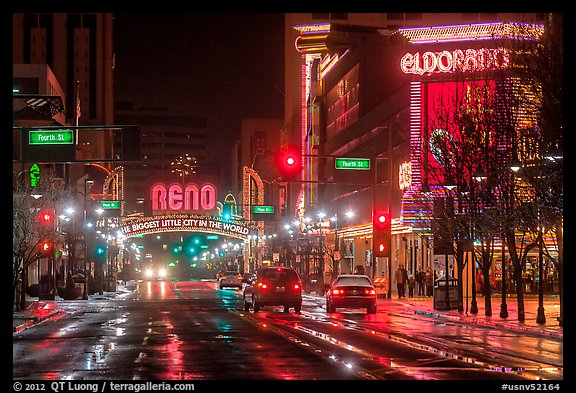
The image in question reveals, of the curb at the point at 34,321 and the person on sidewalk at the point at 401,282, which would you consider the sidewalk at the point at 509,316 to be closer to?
the person on sidewalk at the point at 401,282

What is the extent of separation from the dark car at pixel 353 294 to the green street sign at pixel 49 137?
572 inches

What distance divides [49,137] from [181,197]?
109 m

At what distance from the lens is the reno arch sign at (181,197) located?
5694 inches

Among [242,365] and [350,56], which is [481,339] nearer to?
[242,365]

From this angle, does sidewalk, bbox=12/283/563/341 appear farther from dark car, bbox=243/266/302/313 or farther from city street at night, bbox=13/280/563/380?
dark car, bbox=243/266/302/313

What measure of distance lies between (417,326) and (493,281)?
3084 cm

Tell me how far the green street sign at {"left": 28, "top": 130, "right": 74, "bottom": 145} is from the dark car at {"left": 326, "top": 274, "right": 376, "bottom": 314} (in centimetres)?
1453

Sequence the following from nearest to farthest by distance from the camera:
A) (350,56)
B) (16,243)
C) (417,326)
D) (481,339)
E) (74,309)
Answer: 1. (481,339)
2. (417,326)
3. (16,243)
4. (74,309)
5. (350,56)

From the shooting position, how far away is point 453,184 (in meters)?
41.8

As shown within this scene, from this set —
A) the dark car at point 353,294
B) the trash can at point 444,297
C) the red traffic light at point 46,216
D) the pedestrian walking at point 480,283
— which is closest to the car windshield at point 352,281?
the dark car at point 353,294

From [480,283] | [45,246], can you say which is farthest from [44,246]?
[480,283]

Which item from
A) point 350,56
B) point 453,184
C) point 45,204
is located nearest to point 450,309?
point 453,184

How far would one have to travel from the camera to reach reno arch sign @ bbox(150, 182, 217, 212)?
145 m

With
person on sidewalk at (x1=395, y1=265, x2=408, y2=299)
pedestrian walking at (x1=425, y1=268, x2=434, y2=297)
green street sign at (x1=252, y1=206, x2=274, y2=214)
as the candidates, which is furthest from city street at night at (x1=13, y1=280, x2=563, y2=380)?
green street sign at (x1=252, y1=206, x2=274, y2=214)
